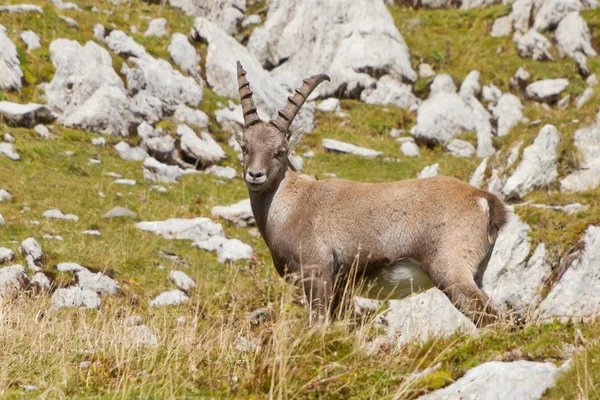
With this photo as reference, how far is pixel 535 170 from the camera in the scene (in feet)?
49.9

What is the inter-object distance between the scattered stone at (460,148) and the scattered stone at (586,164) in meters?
9.82

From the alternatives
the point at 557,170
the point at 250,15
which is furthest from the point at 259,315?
the point at 250,15

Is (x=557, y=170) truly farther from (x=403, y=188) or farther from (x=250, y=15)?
(x=250, y=15)

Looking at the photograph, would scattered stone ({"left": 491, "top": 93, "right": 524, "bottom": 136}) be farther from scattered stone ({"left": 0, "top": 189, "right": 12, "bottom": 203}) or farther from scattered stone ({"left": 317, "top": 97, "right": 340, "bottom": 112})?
scattered stone ({"left": 0, "top": 189, "right": 12, "bottom": 203})

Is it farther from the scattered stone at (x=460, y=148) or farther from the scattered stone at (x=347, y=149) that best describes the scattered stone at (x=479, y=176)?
the scattered stone at (x=460, y=148)

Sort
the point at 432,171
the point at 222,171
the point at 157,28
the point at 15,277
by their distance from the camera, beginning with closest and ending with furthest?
the point at 15,277
the point at 432,171
the point at 222,171
the point at 157,28

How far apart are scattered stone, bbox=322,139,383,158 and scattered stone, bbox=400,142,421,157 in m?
1.07

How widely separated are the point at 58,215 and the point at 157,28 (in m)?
15.8

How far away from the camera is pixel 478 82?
3066cm

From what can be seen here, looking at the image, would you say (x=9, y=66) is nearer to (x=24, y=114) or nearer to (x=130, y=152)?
(x=24, y=114)

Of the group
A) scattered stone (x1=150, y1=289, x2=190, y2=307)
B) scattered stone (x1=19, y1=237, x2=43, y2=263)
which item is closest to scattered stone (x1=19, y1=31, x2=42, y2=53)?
scattered stone (x1=19, y1=237, x2=43, y2=263)

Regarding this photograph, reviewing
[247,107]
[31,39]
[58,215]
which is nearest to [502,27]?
[31,39]

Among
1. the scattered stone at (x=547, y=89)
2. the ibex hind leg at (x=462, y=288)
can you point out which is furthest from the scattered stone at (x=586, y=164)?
the scattered stone at (x=547, y=89)

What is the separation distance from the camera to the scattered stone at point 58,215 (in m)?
14.8
